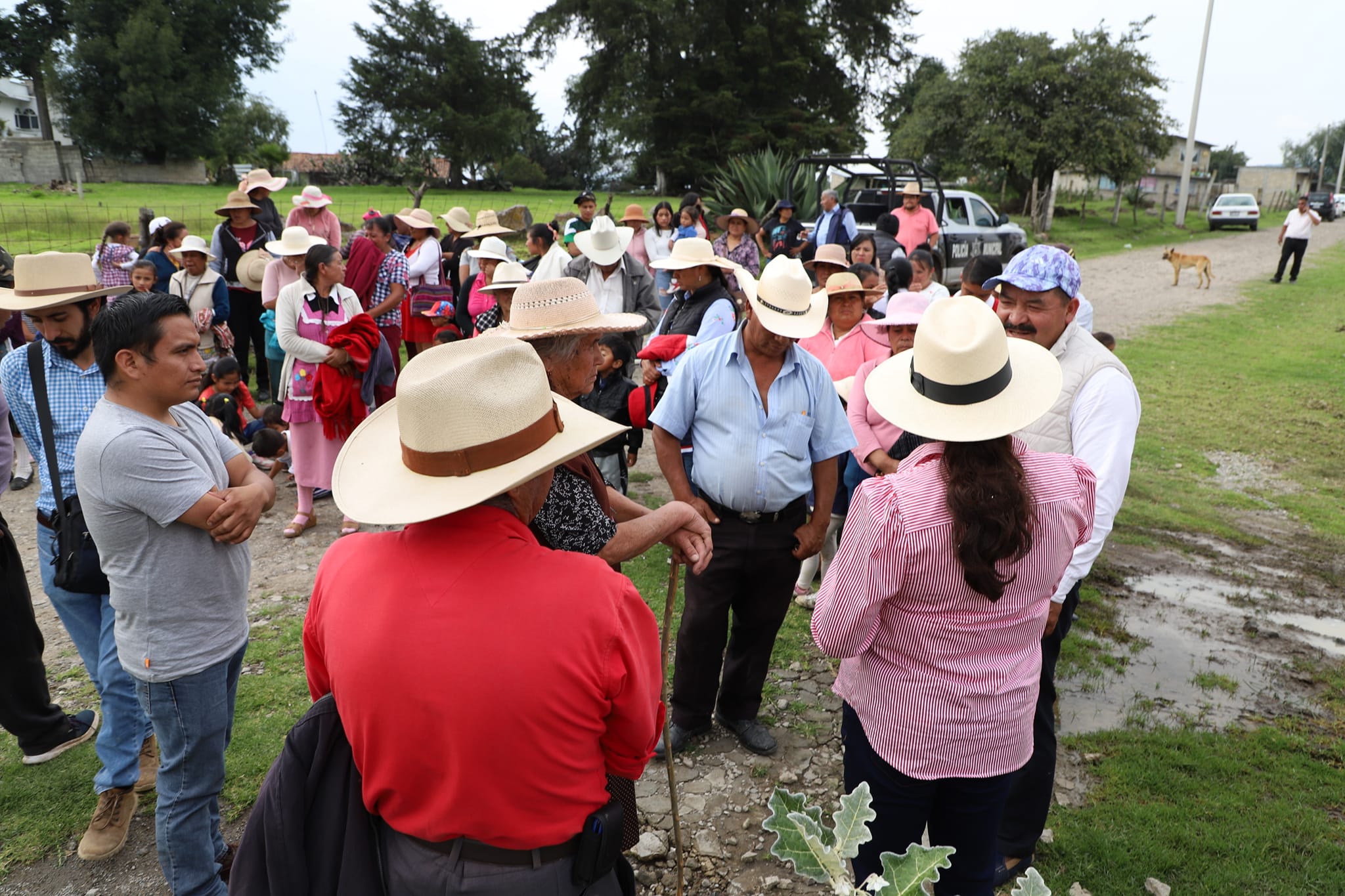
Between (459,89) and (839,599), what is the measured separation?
1891 inches

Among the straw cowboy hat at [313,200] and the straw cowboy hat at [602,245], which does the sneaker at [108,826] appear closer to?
the straw cowboy hat at [602,245]

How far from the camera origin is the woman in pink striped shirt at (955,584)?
2.02m

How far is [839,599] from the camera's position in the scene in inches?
86.8

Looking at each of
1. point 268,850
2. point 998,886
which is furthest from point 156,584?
point 998,886

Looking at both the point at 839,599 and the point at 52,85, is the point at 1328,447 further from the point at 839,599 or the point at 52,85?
the point at 52,85

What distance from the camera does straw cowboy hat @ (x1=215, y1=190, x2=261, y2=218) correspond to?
852 cm

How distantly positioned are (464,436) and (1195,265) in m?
22.6

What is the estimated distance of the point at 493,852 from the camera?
167cm

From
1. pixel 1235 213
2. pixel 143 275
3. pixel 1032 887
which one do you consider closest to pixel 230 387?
pixel 143 275

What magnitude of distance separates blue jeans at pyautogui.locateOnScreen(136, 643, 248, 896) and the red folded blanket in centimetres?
345

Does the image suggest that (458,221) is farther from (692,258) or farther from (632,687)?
(632,687)

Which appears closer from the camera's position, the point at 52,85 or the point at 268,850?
the point at 268,850

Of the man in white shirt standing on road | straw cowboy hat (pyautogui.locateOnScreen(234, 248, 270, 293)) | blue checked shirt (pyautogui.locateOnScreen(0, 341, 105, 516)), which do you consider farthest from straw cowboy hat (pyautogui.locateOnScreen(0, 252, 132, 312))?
the man in white shirt standing on road

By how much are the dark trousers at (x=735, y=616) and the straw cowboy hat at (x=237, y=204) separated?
721 cm
